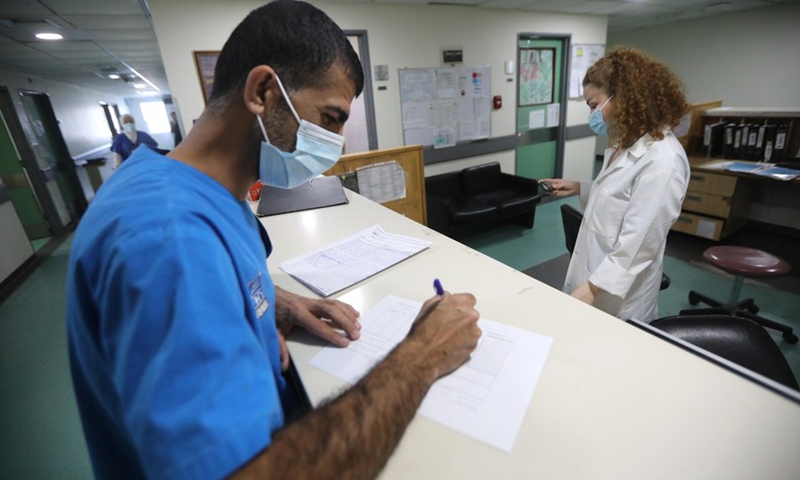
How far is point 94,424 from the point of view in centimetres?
57

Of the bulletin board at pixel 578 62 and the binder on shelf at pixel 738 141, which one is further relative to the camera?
the bulletin board at pixel 578 62

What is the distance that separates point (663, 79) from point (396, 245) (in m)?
1.14

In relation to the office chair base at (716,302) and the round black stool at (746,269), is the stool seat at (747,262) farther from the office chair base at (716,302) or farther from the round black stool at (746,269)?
the office chair base at (716,302)

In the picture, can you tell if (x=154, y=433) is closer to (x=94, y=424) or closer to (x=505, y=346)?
(x=94, y=424)

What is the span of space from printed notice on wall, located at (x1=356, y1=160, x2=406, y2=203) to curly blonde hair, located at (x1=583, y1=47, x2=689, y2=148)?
1340mm

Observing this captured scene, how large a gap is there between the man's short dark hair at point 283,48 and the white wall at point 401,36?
8.79 feet

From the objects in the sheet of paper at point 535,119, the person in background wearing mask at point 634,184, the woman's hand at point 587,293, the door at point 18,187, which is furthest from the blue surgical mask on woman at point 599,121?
the door at point 18,187

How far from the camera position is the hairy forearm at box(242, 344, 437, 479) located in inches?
17.1

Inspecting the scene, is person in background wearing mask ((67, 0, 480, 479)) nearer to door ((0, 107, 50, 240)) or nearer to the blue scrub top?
the blue scrub top

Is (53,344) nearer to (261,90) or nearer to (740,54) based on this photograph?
(261,90)

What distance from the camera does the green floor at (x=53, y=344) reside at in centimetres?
170

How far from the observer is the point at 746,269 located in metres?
2.04

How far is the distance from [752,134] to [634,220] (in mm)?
3223

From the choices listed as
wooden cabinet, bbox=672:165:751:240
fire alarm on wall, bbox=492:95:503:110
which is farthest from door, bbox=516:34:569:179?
wooden cabinet, bbox=672:165:751:240
